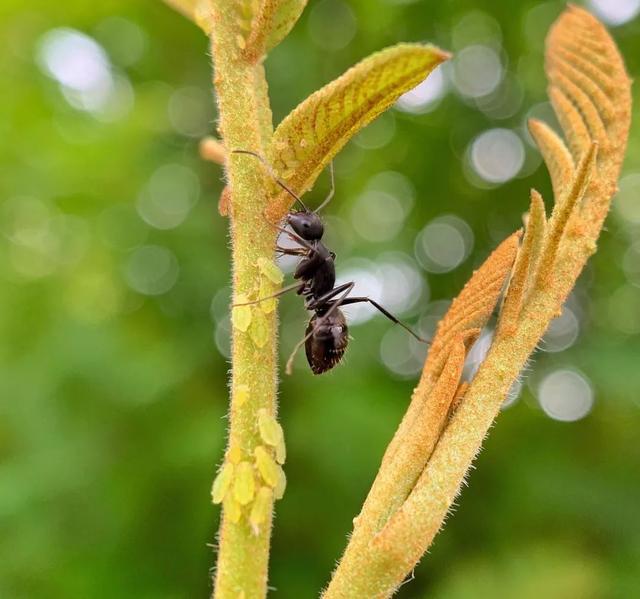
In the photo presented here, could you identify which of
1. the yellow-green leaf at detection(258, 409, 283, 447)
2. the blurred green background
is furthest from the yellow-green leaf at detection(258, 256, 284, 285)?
the blurred green background

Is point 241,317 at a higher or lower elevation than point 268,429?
higher

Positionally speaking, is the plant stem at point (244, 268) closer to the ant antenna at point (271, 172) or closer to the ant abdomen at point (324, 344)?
the ant antenna at point (271, 172)

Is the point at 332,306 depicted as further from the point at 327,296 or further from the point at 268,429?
the point at 268,429

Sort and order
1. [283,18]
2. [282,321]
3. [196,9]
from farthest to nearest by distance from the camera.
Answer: [282,321]
[196,9]
[283,18]

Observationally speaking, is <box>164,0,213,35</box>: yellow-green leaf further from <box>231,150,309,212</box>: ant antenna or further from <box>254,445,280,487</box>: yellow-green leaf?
<box>254,445,280,487</box>: yellow-green leaf

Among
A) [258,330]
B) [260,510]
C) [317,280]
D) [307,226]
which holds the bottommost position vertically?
[260,510]

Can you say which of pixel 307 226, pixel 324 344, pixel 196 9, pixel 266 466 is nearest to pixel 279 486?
pixel 266 466
